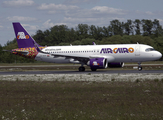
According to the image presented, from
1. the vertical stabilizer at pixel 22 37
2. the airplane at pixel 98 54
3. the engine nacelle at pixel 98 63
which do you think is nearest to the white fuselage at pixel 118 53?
the airplane at pixel 98 54

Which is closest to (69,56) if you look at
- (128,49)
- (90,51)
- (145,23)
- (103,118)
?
(90,51)

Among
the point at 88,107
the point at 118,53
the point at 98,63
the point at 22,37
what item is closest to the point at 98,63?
the point at 98,63

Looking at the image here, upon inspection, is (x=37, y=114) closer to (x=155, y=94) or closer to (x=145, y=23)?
(x=155, y=94)

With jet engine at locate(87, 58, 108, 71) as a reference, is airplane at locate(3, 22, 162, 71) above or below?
above

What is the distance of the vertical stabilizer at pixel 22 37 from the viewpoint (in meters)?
43.7

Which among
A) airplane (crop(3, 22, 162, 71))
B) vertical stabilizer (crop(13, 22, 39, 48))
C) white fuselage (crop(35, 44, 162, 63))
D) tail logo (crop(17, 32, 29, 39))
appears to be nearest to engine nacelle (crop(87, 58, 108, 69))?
airplane (crop(3, 22, 162, 71))

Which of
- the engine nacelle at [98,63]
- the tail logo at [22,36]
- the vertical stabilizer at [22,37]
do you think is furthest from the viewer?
the tail logo at [22,36]

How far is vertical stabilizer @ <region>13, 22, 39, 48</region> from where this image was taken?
43.7 metres

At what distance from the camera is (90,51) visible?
39906 mm

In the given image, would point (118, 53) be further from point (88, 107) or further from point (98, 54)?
point (88, 107)

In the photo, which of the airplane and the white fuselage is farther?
the white fuselage

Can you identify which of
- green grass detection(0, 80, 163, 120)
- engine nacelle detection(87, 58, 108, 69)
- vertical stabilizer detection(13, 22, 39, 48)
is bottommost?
green grass detection(0, 80, 163, 120)

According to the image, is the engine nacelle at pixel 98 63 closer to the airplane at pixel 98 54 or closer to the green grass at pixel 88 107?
the airplane at pixel 98 54

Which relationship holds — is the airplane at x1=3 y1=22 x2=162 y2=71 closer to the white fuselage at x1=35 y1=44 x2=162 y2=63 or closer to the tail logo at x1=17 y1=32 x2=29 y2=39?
the white fuselage at x1=35 y1=44 x2=162 y2=63
